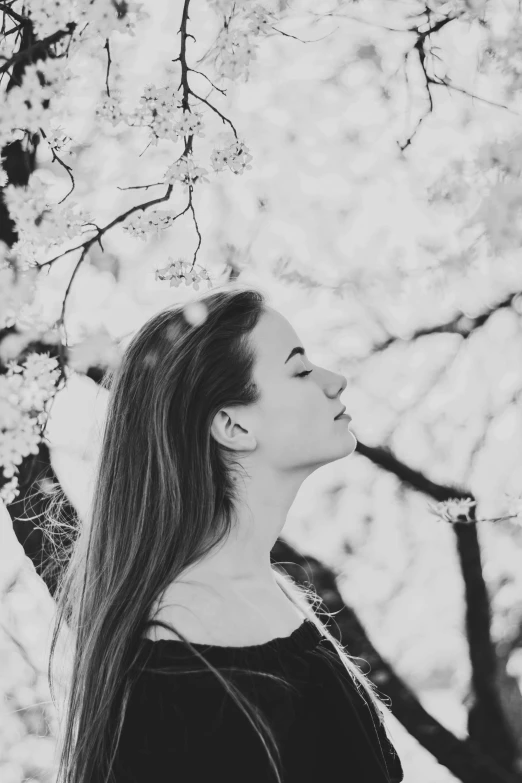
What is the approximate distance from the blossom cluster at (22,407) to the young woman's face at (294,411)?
41.4 inches

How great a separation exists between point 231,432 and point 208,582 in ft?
0.82

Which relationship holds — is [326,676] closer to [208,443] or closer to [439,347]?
[208,443]

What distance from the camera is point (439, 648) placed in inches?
125

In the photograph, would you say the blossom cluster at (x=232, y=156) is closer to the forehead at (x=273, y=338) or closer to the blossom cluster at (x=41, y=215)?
the blossom cluster at (x=41, y=215)

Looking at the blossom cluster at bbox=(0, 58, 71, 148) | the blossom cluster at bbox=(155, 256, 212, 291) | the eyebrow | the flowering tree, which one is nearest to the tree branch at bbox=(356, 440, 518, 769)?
the flowering tree

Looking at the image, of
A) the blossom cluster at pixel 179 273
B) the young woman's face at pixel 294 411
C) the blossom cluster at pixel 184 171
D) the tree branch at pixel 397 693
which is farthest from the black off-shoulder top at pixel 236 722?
the tree branch at pixel 397 693

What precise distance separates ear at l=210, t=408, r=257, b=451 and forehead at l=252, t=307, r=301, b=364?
112 millimetres

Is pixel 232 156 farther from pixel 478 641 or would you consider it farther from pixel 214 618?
pixel 478 641

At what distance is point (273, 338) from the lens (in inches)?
55.0

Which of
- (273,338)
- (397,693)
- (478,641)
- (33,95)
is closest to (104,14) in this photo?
(33,95)

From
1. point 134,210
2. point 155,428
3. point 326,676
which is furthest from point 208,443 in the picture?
point 134,210

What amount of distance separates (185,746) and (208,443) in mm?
465

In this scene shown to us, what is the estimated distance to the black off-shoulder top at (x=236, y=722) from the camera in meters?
1.09

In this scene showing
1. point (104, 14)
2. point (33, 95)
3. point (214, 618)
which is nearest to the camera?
point (214, 618)
